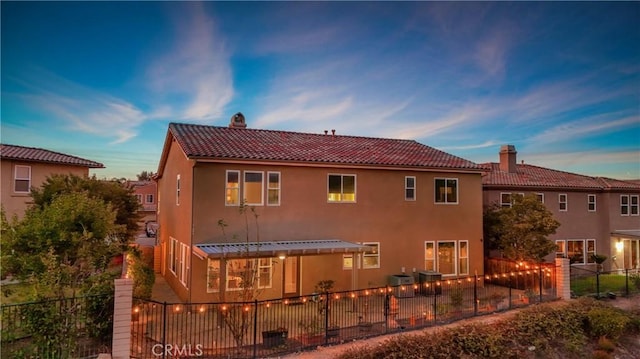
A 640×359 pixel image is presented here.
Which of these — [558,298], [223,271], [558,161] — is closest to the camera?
[223,271]

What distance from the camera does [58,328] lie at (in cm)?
795

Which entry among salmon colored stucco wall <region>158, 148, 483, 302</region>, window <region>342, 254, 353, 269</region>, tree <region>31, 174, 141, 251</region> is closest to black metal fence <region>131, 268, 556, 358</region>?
salmon colored stucco wall <region>158, 148, 483, 302</region>

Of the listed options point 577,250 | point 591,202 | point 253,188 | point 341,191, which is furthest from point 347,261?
point 591,202

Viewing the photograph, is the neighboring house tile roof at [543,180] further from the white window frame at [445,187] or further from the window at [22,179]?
the window at [22,179]

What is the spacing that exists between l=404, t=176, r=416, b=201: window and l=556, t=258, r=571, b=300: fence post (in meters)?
6.39

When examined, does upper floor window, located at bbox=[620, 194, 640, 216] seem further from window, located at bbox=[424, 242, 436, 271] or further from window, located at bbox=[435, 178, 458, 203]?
window, located at bbox=[424, 242, 436, 271]

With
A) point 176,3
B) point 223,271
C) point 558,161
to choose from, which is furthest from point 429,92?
point 558,161

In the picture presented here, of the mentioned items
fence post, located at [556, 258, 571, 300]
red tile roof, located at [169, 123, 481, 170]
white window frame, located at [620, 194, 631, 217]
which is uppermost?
red tile roof, located at [169, 123, 481, 170]

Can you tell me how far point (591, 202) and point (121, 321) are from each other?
26.9 m

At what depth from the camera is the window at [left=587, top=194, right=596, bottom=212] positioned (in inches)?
918

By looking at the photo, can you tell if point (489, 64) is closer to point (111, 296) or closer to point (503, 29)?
point (503, 29)

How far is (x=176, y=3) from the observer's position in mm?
13844

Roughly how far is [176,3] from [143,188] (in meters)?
45.8

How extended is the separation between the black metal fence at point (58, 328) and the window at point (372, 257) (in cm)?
1037
